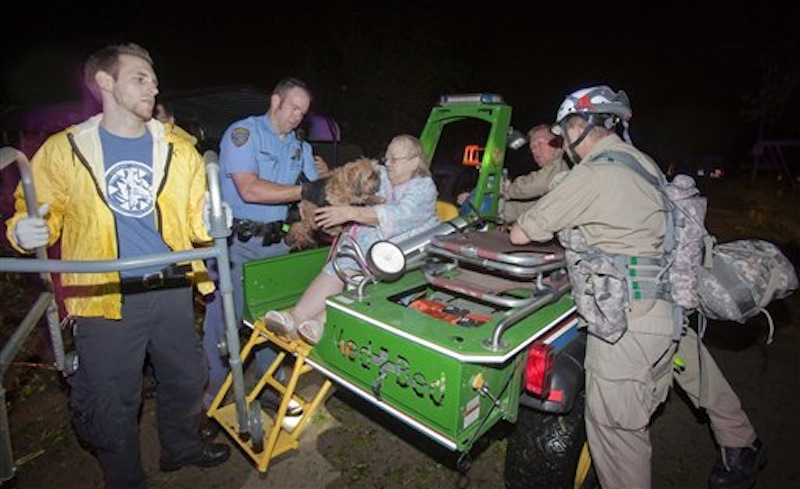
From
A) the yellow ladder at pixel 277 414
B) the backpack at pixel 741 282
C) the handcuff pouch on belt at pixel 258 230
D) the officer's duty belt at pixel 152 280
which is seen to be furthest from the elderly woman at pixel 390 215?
the backpack at pixel 741 282

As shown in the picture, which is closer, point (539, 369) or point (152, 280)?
point (539, 369)

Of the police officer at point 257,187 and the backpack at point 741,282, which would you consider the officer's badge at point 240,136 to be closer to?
the police officer at point 257,187

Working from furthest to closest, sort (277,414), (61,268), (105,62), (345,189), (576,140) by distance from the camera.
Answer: (345,189), (277,414), (576,140), (105,62), (61,268)

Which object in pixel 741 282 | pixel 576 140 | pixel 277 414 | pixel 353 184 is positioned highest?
pixel 576 140

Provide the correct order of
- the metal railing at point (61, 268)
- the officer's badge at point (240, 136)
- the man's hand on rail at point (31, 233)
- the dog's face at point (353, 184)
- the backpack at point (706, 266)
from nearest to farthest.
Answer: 1. the metal railing at point (61, 268)
2. the man's hand on rail at point (31, 233)
3. the backpack at point (706, 266)
4. the dog's face at point (353, 184)
5. the officer's badge at point (240, 136)

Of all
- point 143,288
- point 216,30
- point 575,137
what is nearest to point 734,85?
point 216,30

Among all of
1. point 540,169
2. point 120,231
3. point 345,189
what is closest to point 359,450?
point 345,189

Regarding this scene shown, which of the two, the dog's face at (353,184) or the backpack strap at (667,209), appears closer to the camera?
the backpack strap at (667,209)

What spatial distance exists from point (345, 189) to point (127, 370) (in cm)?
183

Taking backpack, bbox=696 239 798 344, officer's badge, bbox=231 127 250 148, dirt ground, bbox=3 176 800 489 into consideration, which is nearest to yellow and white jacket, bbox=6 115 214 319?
officer's badge, bbox=231 127 250 148

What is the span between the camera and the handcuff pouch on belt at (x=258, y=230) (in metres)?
3.75

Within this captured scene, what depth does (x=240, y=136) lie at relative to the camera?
11.9 ft

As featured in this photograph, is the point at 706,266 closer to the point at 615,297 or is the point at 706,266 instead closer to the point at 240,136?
the point at 615,297

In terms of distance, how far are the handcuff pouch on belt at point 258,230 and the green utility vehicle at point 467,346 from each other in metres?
0.29
